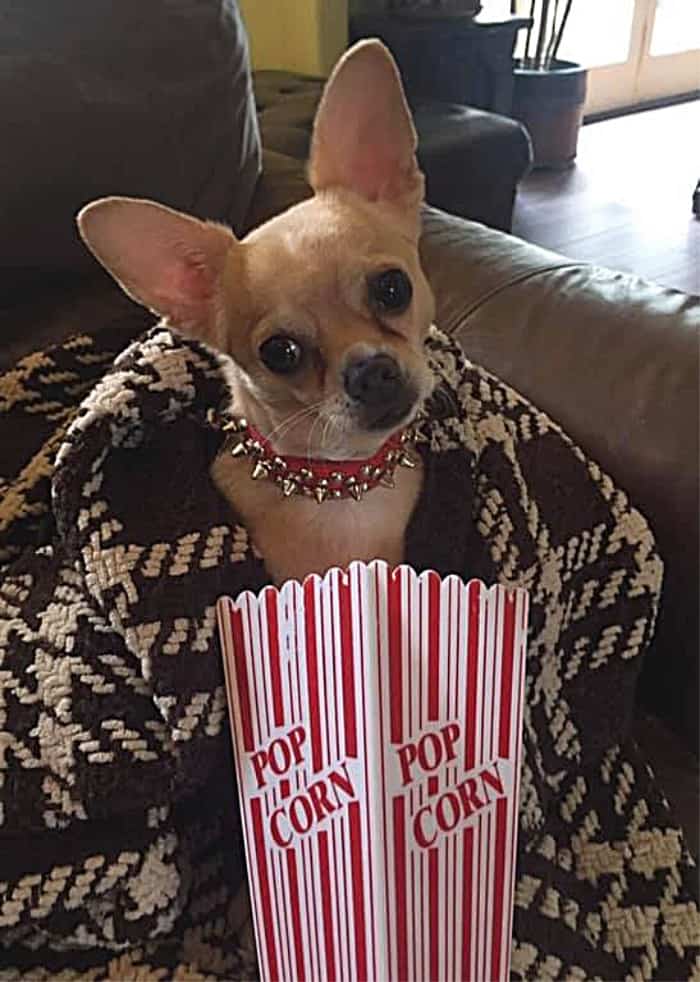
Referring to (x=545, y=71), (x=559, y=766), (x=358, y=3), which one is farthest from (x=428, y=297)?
(x=545, y=71)

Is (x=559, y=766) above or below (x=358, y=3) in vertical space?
below

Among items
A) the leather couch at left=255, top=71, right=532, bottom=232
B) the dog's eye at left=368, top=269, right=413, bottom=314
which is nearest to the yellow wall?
the leather couch at left=255, top=71, right=532, bottom=232

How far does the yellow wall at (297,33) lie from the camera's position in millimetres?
2391

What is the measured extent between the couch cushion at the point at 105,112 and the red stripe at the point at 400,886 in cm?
79

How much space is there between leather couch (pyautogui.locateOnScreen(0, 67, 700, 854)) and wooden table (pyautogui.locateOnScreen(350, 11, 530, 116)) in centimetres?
142

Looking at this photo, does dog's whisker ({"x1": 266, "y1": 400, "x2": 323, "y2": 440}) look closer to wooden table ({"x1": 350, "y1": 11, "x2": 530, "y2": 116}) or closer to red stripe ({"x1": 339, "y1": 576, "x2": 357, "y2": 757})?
red stripe ({"x1": 339, "y1": 576, "x2": 357, "y2": 757})

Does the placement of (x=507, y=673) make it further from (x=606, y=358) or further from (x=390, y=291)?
(x=606, y=358)

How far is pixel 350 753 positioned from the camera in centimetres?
64

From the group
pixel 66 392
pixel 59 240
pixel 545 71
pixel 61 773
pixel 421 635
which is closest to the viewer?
pixel 421 635

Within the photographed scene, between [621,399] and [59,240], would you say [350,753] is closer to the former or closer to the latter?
[621,399]

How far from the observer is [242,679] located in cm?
68

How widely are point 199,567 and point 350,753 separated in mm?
241

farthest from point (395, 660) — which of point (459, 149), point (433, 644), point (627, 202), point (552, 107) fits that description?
point (552, 107)

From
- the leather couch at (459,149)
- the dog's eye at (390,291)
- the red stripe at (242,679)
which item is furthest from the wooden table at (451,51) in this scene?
the red stripe at (242,679)
